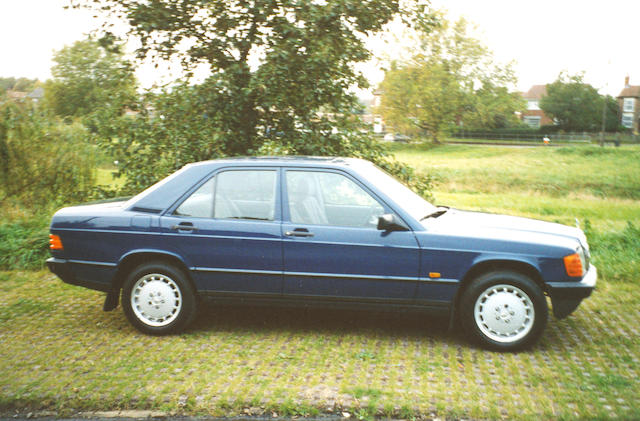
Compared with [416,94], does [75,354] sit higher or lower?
lower

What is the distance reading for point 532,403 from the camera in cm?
416

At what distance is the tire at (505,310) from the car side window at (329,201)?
1.14 m

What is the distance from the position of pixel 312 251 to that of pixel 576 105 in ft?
231

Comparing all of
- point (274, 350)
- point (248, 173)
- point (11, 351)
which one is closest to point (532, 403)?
point (274, 350)

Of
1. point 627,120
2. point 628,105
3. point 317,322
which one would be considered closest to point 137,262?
point 317,322

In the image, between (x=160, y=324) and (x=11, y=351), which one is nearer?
(x=11, y=351)

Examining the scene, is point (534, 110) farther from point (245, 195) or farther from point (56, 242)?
point (56, 242)

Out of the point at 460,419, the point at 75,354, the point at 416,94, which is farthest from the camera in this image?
the point at 416,94

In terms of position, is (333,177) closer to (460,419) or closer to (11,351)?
(460,419)

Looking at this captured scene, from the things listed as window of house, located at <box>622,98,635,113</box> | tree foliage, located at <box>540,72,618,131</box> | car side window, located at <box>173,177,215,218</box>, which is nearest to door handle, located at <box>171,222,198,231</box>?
car side window, located at <box>173,177,215,218</box>

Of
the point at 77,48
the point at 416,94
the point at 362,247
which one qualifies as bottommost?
the point at 362,247

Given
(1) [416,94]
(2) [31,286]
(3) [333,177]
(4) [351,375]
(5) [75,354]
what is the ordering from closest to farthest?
(4) [351,375] → (5) [75,354] → (3) [333,177] → (2) [31,286] → (1) [416,94]

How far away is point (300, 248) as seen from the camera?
209 inches

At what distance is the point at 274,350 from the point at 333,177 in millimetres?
1722
